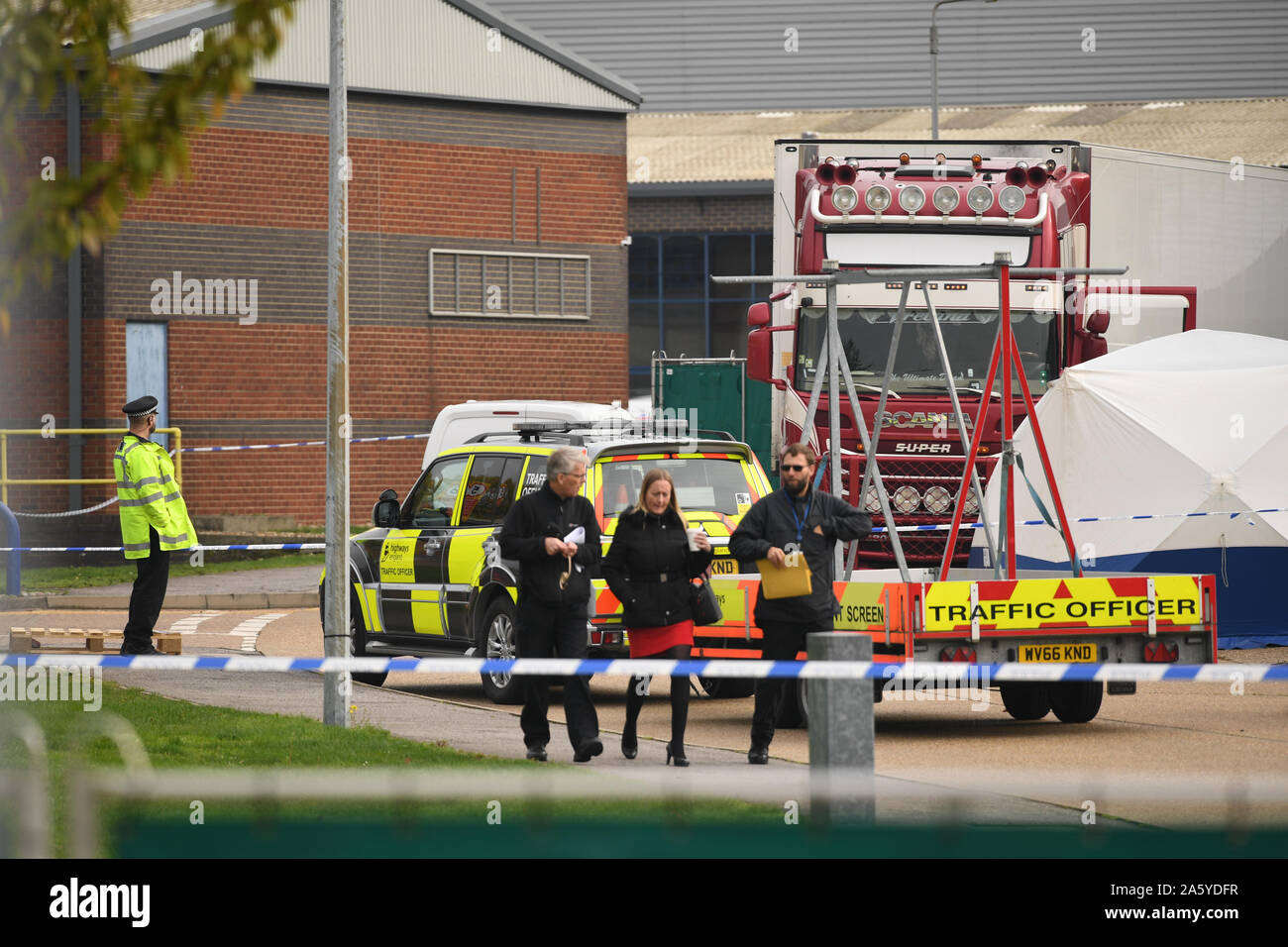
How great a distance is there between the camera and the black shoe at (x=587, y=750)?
10.1m

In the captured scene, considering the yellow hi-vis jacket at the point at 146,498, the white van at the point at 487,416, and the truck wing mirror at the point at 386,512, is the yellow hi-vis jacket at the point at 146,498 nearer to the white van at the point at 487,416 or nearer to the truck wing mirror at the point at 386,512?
the truck wing mirror at the point at 386,512

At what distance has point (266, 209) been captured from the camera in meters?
30.7

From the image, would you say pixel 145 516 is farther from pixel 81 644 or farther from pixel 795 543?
pixel 795 543

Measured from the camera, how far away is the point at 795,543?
10.5 meters

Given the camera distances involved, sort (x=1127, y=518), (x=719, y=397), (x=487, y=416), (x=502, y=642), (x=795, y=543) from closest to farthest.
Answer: (x=795, y=543), (x=502, y=642), (x=1127, y=518), (x=487, y=416), (x=719, y=397)

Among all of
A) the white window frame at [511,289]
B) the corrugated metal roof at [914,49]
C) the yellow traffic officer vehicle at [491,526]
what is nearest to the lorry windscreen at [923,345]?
the yellow traffic officer vehicle at [491,526]

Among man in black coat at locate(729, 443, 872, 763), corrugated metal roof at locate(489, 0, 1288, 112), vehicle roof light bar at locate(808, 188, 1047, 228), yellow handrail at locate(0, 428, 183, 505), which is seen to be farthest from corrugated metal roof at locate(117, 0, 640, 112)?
man in black coat at locate(729, 443, 872, 763)

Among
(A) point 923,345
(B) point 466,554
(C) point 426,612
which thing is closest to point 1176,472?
(A) point 923,345

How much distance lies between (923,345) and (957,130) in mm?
30414

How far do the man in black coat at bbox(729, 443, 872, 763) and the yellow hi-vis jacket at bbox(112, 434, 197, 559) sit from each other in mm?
4941

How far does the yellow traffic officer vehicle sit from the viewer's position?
43.2 ft

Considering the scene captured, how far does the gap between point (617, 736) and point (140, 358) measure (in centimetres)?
1997

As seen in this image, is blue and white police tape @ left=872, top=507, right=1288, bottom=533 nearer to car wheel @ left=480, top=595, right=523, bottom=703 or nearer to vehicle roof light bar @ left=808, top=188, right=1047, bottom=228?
vehicle roof light bar @ left=808, top=188, right=1047, bottom=228
